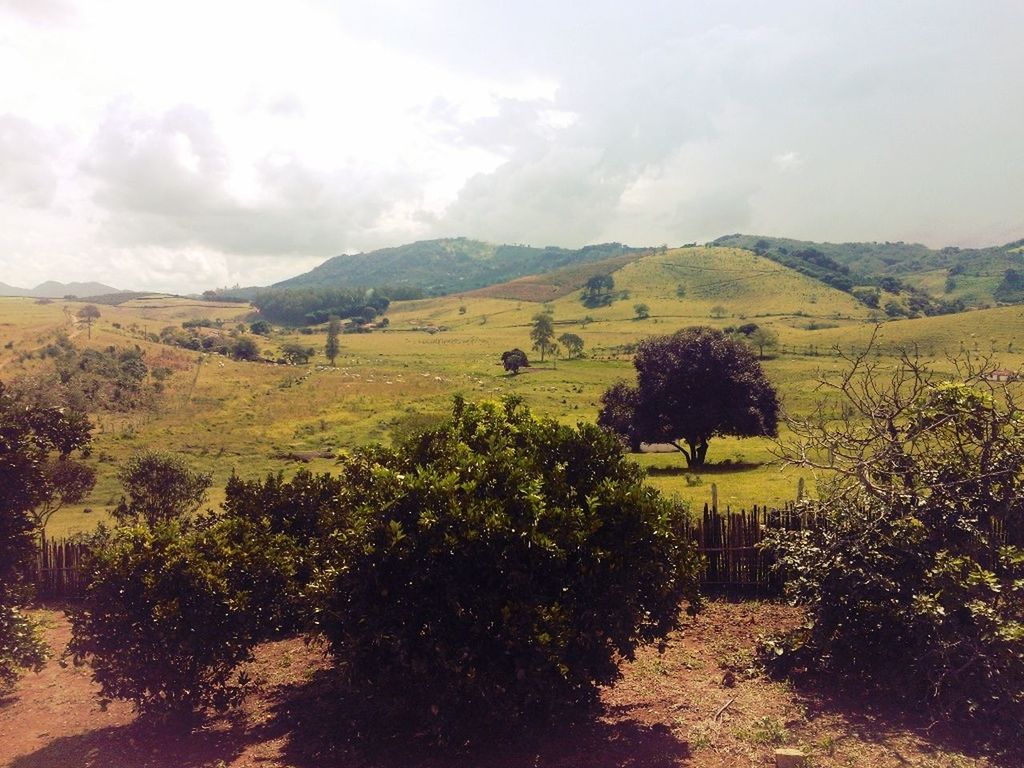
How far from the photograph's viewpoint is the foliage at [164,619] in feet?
24.0

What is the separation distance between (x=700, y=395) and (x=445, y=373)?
43893mm

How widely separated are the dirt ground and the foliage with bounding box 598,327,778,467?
2059 centimetres

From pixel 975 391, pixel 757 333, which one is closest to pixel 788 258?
pixel 757 333

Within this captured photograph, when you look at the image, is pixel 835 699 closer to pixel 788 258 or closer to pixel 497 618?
pixel 497 618

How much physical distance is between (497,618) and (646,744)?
7.30 ft

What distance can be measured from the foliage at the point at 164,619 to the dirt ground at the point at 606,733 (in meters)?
0.67

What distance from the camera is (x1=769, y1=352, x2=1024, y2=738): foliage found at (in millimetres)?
6953

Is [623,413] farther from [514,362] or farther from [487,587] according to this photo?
[514,362]

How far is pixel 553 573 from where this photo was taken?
664cm

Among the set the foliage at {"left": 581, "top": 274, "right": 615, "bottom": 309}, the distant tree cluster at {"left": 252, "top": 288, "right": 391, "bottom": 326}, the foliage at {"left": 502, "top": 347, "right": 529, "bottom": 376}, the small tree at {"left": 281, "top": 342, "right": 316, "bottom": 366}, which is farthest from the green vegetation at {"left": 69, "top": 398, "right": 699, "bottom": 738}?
the distant tree cluster at {"left": 252, "top": 288, "right": 391, "bottom": 326}

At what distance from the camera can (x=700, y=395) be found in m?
29.8

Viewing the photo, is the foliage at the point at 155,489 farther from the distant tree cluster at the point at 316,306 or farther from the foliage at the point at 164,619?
the distant tree cluster at the point at 316,306

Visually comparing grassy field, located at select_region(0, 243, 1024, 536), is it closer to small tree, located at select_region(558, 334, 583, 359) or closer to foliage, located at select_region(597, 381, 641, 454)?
foliage, located at select_region(597, 381, 641, 454)

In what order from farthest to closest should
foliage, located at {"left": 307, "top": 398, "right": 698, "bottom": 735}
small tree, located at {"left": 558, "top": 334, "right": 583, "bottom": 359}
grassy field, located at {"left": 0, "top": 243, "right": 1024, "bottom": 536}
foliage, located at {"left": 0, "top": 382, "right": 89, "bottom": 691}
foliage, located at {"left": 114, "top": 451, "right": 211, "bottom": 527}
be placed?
small tree, located at {"left": 558, "top": 334, "right": 583, "bottom": 359} < grassy field, located at {"left": 0, "top": 243, "right": 1024, "bottom": 536} < foliage, located at {"left": 114, "top": 451, "right": 211, "bottom": 527} < foliage, located at {"left": 0, "top": 382, "right": 89, "bottom": 691} < foliage, located at {"left": 307, "top": 398, "right": 698, "bottom": 735}
